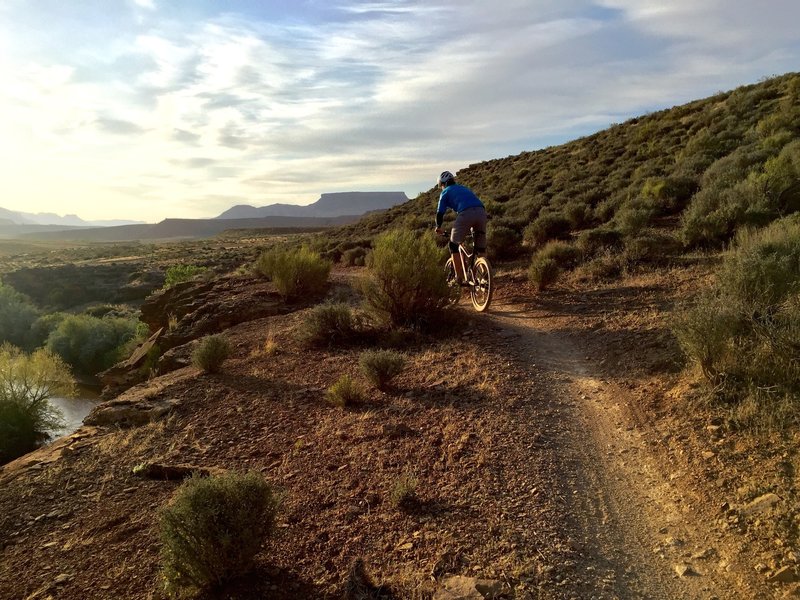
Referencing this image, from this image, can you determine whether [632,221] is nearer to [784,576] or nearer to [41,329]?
[784,576]

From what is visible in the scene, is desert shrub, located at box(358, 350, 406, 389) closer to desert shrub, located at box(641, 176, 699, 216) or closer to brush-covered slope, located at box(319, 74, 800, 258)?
brush-covered slope, located at box(319, 74, 800, 258)

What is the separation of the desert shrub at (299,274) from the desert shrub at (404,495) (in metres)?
8.79

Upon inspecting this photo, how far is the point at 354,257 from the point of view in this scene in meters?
19.3

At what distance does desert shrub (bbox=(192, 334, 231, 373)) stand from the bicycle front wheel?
4.64m

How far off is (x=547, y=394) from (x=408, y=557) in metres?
2.75

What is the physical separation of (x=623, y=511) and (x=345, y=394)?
138 inches

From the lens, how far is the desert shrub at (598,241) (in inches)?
443

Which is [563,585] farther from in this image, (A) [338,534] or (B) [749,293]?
(B) [749,293]

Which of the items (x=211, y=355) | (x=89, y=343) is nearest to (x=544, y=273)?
(x=211, y=355)

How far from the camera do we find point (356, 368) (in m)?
7.41

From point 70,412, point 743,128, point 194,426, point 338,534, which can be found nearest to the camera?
A: point 338,534

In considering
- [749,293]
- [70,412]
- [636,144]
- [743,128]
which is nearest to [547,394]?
[749,293]

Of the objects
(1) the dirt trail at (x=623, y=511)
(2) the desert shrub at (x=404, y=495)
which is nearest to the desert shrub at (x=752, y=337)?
(1) the dirt trail at (x=623, y=511)

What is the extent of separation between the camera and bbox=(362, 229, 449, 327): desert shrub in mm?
8375
